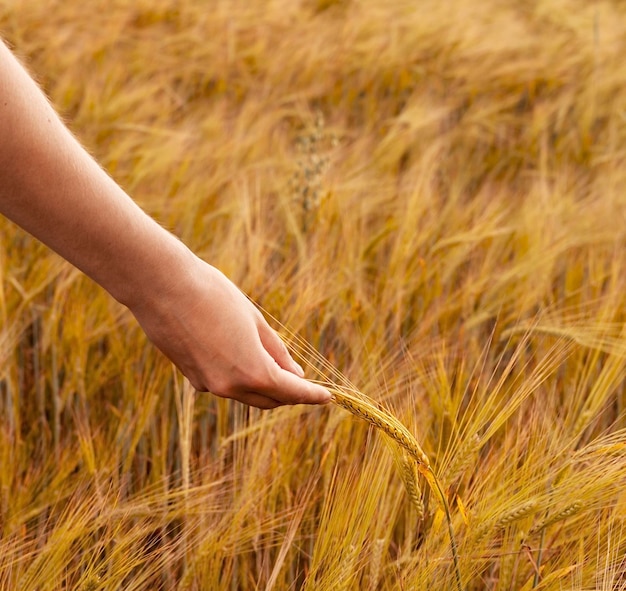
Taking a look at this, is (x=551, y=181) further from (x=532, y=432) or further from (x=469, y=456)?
(x=469, y=456)

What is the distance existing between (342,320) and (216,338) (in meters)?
0.56

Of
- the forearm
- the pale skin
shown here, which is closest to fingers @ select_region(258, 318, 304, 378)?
the pale skin

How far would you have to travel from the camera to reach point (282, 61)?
8.27 ft

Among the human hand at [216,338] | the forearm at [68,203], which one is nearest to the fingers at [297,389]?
the human hand at [216,338]

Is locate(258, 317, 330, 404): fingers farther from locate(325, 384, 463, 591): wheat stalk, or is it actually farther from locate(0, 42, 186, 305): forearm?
locate(0, 42, 186, 305): forearm

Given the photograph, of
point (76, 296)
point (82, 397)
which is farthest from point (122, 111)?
point (82, 397)

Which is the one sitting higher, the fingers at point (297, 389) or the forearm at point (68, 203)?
the forearm at point (68, 203)

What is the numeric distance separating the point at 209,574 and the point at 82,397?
15.0 inches

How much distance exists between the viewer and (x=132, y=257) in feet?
2.01

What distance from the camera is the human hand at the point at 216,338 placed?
645mm

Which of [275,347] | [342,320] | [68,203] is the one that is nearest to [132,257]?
[68,203]

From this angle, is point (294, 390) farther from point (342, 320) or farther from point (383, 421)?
point (342, 320)

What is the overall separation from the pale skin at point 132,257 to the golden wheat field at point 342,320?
3.1 inches

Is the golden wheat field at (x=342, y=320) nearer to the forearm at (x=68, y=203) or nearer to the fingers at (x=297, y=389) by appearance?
the fingers at (x=297, y=389)
